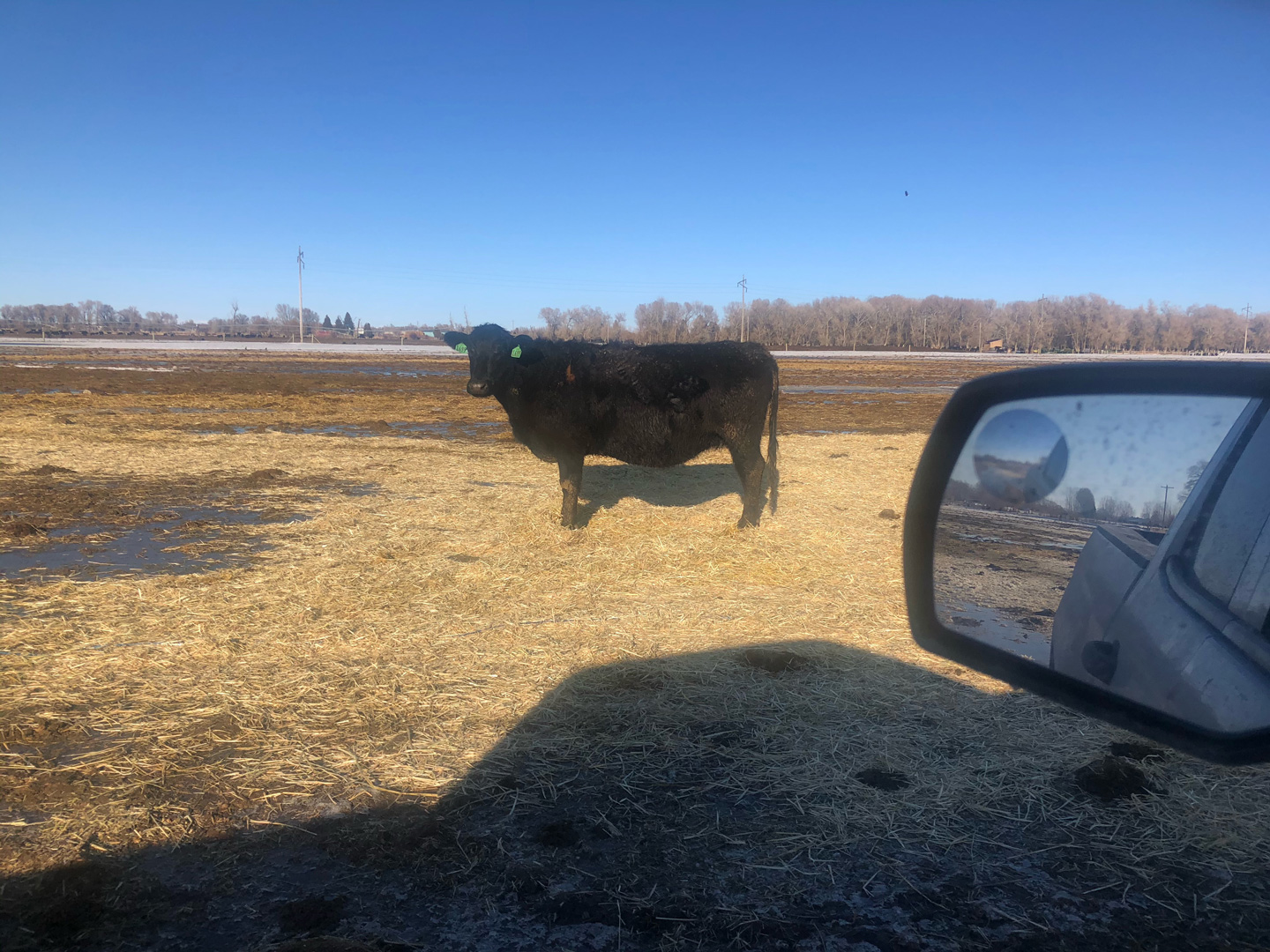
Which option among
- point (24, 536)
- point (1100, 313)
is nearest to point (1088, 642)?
point (24, 536)

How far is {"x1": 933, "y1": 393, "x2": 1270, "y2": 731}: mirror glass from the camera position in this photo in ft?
5.00

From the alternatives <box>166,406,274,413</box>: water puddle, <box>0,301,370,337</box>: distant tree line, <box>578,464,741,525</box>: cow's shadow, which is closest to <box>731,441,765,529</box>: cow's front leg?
<box>578,464,741,525</box>: cow's shadow

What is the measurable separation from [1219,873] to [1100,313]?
122420 mm

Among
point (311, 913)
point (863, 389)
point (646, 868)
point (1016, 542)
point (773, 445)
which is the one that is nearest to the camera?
point (1016, 542)

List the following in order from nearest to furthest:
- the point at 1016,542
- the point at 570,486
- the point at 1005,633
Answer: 1. the point at 1016,542
2. the point at 1005,633
3. the point at 570,486

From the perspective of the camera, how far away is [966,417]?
212cm

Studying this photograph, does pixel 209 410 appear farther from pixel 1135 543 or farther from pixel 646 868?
pixel 1135 543

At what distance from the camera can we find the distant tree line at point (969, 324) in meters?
90.9

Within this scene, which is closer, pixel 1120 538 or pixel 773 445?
pixel 1120 538

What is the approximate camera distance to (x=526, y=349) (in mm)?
8648

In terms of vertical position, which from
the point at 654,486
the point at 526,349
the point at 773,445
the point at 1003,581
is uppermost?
the point at 526,349

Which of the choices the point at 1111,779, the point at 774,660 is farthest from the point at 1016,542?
the point at 774,660

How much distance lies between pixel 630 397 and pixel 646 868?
626 centimetres

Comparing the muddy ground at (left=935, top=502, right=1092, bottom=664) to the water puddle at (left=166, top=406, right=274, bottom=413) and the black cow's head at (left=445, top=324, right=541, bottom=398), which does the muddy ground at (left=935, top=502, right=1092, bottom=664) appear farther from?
the water puddle at (left=166, top=406, right=274, bottom=413)
